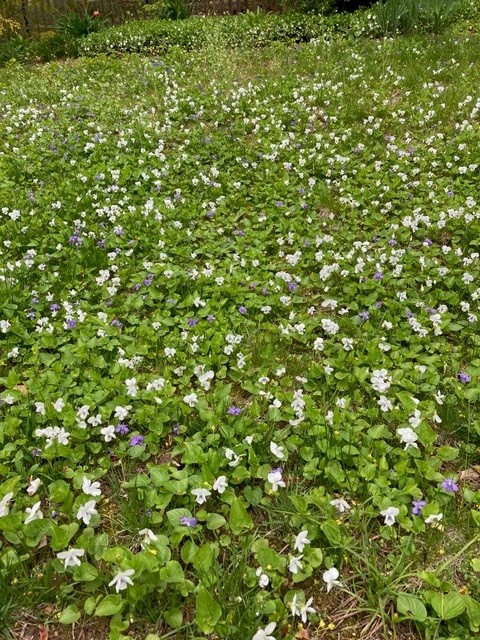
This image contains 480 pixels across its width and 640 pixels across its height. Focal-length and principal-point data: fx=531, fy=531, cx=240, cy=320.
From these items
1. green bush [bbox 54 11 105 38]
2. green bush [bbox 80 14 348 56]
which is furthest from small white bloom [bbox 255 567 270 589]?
green bush [bbox 54 11 105 38]

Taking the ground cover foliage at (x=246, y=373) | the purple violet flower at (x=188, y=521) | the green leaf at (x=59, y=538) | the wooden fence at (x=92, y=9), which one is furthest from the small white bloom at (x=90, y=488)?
the wooden fence at (x=92, y=9)

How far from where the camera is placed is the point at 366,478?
2.83m

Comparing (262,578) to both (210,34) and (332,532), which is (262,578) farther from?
(210,34)

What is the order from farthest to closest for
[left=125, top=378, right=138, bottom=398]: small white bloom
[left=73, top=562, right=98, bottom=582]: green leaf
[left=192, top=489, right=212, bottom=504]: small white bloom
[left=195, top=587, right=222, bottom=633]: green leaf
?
[left=125, top=378, right=138, bottom=398]: small white bloom → [left=192, top=489, right=212, bottom=504]: small white bloom → [left=73, top=562, right=98, bottom=582]: green leaf → [left=195, top=587, right=222, bottom=633]: green leaf

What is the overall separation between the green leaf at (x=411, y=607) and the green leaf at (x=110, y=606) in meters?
1.22

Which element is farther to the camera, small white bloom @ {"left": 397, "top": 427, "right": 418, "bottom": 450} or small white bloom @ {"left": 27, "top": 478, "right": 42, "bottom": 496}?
small white bloom @ {"left": 397, "top": 427, "right": 418, "bottom": 450}

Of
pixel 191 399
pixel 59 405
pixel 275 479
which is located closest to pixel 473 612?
pixel 275 479

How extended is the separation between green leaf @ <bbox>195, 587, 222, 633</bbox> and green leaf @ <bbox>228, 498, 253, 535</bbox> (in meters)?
0.45

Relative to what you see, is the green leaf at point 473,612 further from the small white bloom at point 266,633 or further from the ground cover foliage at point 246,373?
the small white bloom at point 266,633

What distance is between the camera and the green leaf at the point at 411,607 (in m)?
2.28

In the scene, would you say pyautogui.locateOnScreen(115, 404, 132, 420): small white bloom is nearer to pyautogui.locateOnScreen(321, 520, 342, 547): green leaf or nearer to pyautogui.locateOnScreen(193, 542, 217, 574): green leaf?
pyautogui.locateOnScreen(193, 542, 217, 574): green leaf

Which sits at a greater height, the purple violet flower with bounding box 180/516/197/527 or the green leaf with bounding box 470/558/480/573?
the purple violet flower with bounding box 180/516/197/527

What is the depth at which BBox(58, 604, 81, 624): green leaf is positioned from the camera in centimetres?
232

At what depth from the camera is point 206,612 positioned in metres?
2.20
